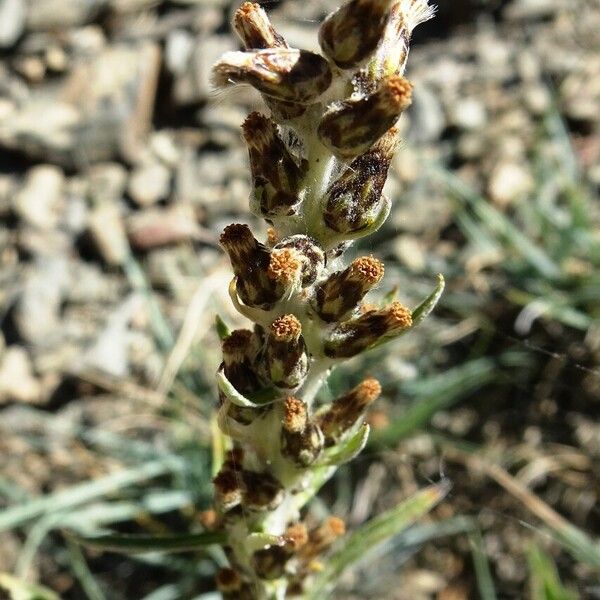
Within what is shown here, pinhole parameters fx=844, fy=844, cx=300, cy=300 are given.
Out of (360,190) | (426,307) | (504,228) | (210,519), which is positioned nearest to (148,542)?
(210,519)

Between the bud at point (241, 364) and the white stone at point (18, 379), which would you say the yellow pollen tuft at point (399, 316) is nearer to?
the bud at point (241, 364)

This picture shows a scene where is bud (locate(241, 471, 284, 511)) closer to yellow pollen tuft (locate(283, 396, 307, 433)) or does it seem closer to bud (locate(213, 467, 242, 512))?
bud (locate(213, 467, 242, 512))

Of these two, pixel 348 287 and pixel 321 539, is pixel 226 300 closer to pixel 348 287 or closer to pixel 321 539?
pixel 321 539

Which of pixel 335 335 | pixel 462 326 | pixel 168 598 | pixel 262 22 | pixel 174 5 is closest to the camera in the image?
pixel 262 22

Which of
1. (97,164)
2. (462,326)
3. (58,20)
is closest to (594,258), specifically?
(462,326)

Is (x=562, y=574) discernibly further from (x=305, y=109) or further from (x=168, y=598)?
(x=305, y=109)

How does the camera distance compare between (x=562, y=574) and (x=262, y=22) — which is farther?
(x=562, y=574)

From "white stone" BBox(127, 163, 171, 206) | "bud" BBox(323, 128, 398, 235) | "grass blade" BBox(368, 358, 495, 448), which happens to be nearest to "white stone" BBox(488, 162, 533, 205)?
"grass blade" BBox(368, 358, 495, 448)

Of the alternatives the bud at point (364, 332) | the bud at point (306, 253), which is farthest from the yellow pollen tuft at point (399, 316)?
the bud at point (306, 253)
